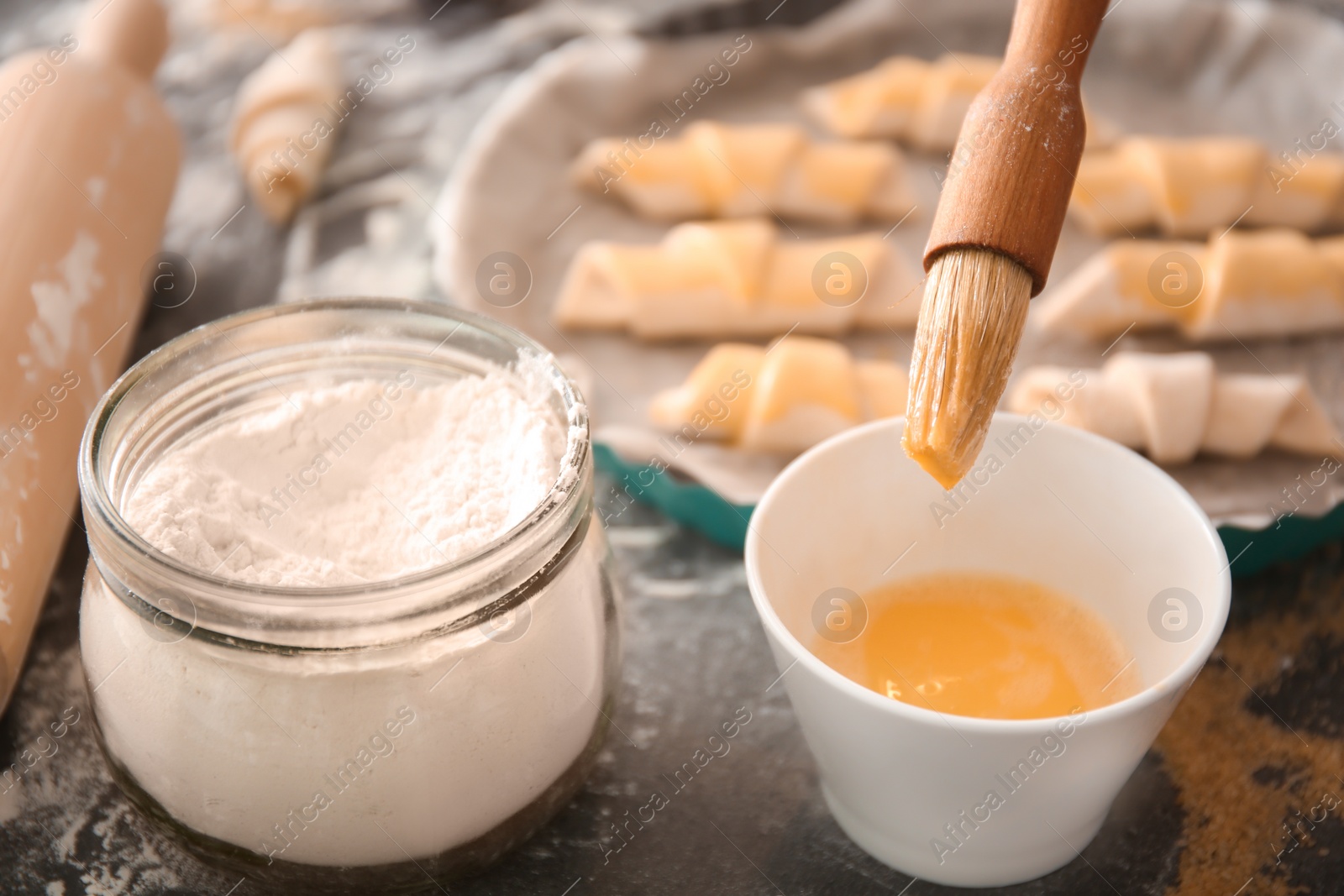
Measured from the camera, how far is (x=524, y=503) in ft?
2.36

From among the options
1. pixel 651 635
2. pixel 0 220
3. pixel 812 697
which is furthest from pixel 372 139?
pixel 812 697

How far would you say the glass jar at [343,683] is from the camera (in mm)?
633

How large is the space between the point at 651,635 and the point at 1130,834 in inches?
15.1

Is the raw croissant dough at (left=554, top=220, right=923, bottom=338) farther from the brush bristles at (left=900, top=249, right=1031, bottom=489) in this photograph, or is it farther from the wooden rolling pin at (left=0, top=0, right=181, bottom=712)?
the brush bristles at (left=900, top=249, right=1031, bottom=489)

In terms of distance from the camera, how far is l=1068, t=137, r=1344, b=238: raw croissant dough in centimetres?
137

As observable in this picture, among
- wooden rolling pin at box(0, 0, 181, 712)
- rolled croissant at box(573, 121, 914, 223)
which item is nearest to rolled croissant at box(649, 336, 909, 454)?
rolled croissant at box(573, 121, 914, 223)

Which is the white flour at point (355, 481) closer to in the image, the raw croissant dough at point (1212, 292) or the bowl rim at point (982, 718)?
the bowl rim at point (982, 718)

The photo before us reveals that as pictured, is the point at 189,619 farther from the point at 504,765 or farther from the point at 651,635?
the point at 651,635

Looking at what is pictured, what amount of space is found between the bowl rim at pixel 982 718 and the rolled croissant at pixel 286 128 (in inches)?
34.8

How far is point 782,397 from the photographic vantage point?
1.12 m

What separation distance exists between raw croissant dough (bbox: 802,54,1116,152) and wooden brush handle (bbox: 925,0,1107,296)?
0.73m

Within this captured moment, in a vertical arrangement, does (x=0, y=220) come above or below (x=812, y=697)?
above

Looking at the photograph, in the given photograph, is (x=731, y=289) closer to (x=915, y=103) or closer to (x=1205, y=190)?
(x=915, y=103)

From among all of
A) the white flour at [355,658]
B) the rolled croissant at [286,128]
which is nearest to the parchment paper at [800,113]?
the rolled croissant at [286,128]
